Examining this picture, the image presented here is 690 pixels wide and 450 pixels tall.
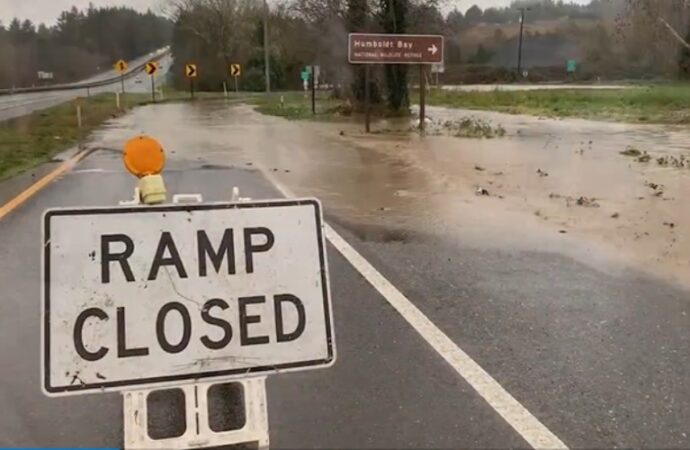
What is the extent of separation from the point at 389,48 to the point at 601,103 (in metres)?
20.3

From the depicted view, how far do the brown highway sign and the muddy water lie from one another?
2058 millimetres

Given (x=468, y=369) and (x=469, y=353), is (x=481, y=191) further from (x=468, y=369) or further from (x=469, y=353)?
(x=468, y=369)

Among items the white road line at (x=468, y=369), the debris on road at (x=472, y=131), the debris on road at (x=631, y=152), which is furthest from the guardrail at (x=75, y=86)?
the white road line at (x=468, y=369)

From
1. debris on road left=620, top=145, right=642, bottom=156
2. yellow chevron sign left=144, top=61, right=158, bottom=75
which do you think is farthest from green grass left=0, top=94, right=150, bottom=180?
debris on road left=620, top=145, right=642, bottom=156

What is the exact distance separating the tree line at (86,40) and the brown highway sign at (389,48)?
515 centimetres

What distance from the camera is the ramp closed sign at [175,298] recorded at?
2.65m

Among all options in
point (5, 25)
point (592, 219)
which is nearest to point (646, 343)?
point (592, 219)

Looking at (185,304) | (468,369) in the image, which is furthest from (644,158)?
(185,304)

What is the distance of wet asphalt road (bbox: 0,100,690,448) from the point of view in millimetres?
3289

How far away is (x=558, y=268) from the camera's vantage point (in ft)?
20.4

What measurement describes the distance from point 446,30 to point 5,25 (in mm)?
21337

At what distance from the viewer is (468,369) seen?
3.99m

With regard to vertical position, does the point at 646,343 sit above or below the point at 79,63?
below

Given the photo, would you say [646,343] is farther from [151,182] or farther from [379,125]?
[379,125]
